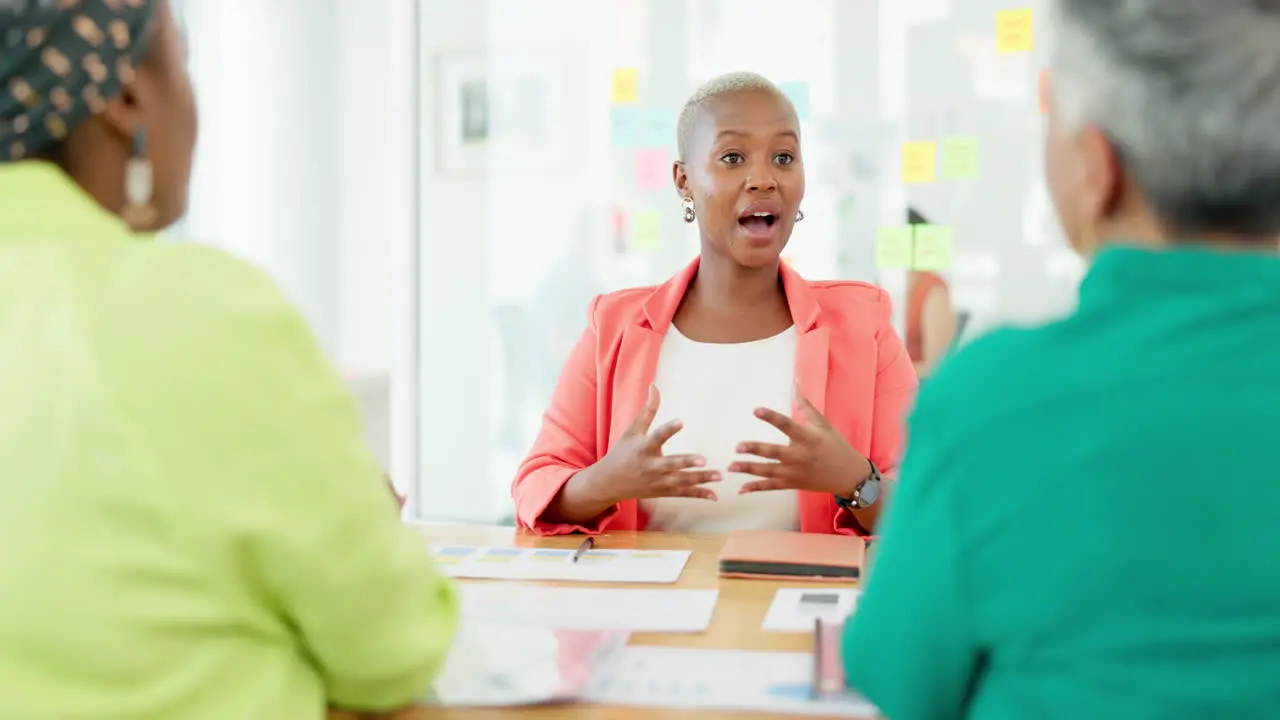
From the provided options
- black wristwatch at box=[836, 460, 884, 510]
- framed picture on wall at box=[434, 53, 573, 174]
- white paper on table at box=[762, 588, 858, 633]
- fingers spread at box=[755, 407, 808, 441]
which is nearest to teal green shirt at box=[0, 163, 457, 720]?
white paper on table at box=[762, 588, 858, 633]

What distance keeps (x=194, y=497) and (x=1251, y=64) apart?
78 centimetres

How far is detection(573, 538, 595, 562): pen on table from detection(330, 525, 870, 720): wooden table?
2 centimetres

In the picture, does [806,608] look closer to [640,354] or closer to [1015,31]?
[640,354]

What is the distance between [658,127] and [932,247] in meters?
1.05

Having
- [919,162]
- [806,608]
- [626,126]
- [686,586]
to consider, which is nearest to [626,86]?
[626,126]

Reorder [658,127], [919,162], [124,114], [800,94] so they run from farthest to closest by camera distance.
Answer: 1. [658,127]
2. [800,94]
3. [919,162]
4. [124,114]

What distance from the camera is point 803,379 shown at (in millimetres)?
1944

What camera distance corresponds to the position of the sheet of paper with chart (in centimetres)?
145

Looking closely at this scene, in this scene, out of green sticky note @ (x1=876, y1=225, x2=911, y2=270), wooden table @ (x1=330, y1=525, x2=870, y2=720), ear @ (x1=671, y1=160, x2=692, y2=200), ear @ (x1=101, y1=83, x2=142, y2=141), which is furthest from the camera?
green sticky note @ (x1=876, y1=225, x2=911, y2=270)

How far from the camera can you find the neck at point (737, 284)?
2092 millimetres

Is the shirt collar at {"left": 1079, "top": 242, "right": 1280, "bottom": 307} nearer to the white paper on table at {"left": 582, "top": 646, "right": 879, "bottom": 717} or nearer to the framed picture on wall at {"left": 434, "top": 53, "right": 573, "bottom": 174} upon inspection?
the white paper on table at {"left": 582, "top": 646, "right": 879, "bottom": 717}

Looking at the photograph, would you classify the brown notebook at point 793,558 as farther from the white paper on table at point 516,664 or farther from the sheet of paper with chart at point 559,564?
the white paper on table at point 516,664

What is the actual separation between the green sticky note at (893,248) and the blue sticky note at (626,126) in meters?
0.92

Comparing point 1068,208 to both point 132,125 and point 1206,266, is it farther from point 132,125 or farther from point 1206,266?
point 132,125
